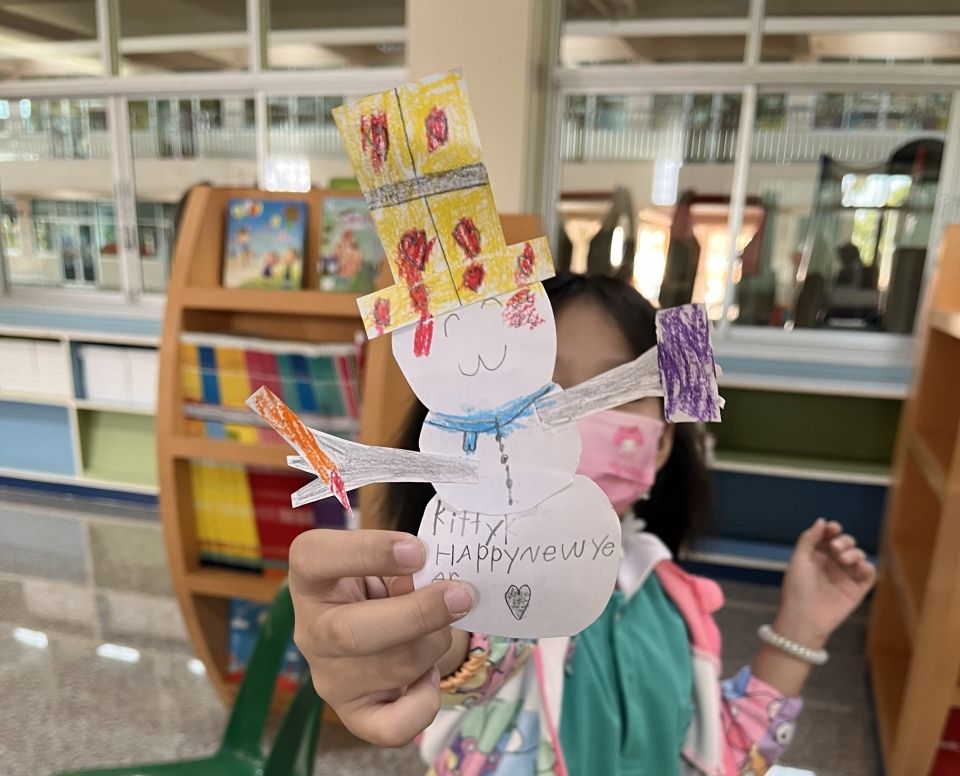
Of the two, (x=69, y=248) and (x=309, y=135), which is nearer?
(x=309, y=135)

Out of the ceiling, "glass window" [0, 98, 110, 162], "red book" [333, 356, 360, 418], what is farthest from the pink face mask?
"glass window" [0, 98, 110, 162]

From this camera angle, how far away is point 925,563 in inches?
72.7

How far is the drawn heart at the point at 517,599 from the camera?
1.35ft

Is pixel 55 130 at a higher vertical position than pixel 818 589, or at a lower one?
higher

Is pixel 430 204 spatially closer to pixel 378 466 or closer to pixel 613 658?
→ pixel 378 466

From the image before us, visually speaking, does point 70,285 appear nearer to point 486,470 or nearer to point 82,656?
point 82,656

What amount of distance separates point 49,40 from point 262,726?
3.78 m

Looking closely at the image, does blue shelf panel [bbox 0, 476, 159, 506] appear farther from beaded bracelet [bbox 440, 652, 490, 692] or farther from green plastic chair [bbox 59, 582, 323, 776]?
beaded bracelet [bbox 440, 652, 490, 692]

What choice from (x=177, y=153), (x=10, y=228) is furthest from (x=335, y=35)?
(x=10, y=228)

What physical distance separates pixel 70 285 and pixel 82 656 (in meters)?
2.37

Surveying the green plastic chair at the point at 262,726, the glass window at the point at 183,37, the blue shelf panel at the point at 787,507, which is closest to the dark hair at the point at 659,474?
the green plastic chair at the point at 262,726

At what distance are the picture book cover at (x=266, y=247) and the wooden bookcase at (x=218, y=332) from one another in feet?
0.10

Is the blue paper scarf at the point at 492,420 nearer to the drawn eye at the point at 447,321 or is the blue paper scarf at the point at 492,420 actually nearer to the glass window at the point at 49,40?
the drawn eye at the point at 447,321

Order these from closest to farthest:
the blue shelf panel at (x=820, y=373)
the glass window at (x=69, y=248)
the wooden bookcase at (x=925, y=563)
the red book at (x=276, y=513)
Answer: the wooden bookcase at (x=925, y=563) < the red book at (x=276, y=513) < the blue shelf panel at (x=820, y=373) < the glass window at (x=69, y=248)
